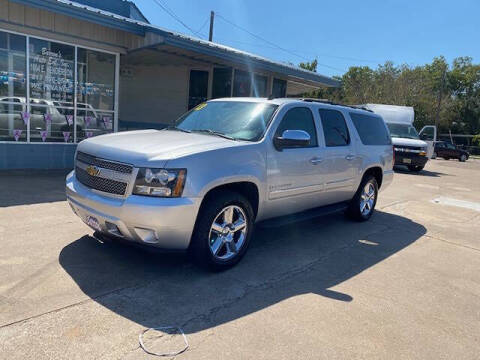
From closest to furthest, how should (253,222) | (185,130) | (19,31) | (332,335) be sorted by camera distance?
(332,335)
(253,222)
(185,130)
(19,31)

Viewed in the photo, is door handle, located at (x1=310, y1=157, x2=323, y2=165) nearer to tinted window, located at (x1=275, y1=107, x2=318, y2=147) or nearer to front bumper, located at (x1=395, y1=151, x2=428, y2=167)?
tinted window, located at (x1=275, y1=107, x2=318, y2=147)

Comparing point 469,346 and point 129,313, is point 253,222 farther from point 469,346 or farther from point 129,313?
point 469,346

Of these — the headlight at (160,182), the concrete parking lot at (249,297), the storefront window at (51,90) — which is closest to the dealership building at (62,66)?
the storefront window at (51,90)

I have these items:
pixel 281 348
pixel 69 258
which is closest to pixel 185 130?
pixel 69 258

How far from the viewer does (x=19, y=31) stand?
877cm

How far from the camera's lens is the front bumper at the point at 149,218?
3691 mm

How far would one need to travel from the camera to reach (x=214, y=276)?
422cm

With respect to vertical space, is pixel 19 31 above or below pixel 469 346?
above

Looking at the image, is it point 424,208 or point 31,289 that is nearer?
point 31,289

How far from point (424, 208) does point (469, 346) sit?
20.2ft

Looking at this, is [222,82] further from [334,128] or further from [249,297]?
[249,297]


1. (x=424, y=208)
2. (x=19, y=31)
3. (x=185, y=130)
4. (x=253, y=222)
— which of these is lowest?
(x=424, y=208)

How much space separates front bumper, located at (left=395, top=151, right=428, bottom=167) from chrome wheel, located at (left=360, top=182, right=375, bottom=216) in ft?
32.8

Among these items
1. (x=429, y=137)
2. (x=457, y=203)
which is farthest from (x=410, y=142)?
(x=457, y=203)
